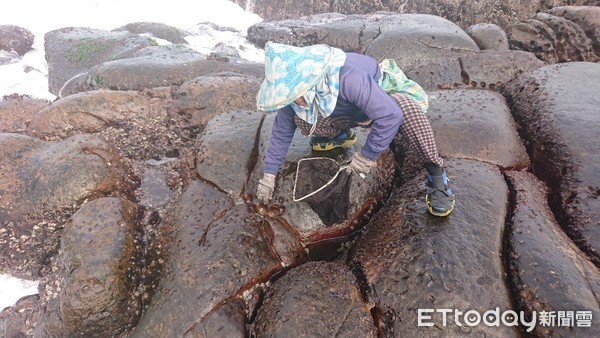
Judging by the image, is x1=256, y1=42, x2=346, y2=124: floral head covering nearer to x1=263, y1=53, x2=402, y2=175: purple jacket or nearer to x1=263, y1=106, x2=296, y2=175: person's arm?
x1=263, y1=53, x2=402, y2=175: purple jacket

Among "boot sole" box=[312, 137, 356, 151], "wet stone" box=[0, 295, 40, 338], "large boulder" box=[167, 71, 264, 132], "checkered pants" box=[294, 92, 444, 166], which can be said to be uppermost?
"checkered pants" box=[294, 92, 444, 166]

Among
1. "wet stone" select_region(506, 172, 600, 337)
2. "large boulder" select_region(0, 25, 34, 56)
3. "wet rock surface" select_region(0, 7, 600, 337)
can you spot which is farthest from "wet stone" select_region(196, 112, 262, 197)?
"large boulder" select_region(0, 25, 34, 56)

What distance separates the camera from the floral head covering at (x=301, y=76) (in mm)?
3066

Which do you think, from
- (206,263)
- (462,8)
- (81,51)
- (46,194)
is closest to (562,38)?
(462,8)

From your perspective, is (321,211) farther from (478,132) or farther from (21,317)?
(21,317)

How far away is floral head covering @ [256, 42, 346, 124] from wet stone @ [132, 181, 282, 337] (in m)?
1.55

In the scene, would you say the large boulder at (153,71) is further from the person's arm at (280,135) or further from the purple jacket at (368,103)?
the purple jacket at (368,103)

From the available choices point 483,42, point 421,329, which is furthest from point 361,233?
point 483,42

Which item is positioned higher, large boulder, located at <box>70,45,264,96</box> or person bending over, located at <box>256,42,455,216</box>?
person bending over, located at <box>256,42,455,216</box>

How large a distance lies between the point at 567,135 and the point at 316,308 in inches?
Answer: 146

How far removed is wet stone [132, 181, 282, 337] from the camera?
365 cm

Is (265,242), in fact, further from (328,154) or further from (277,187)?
(328,154)

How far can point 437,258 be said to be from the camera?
3.46 metres

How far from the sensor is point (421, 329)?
320cm
